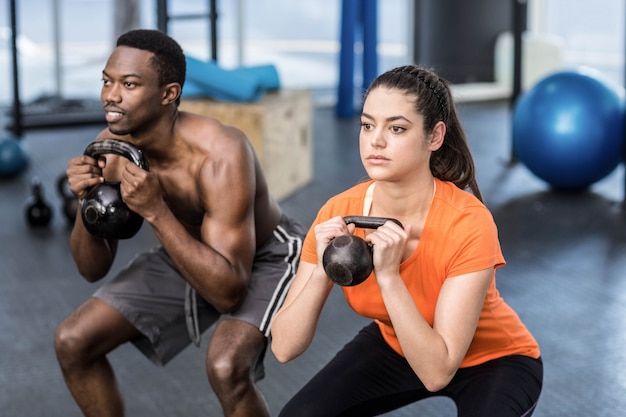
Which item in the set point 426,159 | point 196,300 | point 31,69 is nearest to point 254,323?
point 196,300

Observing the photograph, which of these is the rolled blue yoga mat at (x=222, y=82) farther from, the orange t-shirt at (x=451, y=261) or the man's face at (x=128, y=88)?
the orange t-shirt at (x=451, y=261)

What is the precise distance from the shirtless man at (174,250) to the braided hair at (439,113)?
0.46 metres

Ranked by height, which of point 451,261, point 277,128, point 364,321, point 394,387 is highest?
point 451,261

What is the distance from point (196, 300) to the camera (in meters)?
2.11

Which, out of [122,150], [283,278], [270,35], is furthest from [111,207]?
[270,35]

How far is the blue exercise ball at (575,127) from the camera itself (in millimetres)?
4434

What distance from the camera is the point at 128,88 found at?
1918 millimetres

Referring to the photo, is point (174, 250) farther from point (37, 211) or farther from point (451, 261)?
point (37, 211)

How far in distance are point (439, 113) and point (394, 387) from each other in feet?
1.74

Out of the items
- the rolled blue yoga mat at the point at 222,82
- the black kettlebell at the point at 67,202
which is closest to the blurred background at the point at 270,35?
the rolled blue yoga mat at the point at 222,82

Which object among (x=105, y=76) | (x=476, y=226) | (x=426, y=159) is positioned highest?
(x=105, y=76)

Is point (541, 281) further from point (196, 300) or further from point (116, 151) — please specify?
point (116, 151)

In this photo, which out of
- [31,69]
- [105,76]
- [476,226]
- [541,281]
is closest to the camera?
[476,226]

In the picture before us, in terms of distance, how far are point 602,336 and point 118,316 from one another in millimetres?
1600
